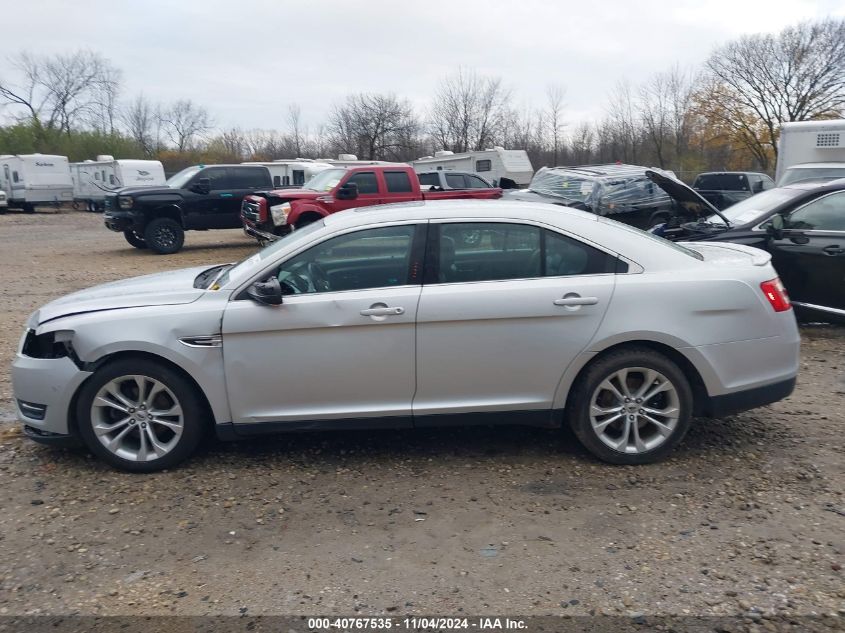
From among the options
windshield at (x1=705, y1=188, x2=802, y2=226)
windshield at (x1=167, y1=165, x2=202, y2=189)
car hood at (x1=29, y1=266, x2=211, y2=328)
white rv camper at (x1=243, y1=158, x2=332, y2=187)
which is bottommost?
car hood at (x1=29, y1=266, x2=211, y2=328)

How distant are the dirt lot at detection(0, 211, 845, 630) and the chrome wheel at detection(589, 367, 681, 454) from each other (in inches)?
7.4

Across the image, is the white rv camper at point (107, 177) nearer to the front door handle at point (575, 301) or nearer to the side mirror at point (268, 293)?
the side mirror at point (268, 293)

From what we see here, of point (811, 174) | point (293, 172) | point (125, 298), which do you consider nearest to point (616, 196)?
point (811, 174)

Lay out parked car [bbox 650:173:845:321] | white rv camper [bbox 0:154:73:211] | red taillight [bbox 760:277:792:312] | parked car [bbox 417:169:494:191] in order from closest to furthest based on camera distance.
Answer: red taillight [bbox 760:277:792:312], parked car [bbox 650:173:845:321], parked car [bbox 417:169:494:191], white rv camper [bbox 0:154:73:211]

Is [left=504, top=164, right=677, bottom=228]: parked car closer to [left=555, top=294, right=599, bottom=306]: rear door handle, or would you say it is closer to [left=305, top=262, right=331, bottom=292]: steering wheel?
[left=555, top=294, right=599, bottom=306]: rear door handle

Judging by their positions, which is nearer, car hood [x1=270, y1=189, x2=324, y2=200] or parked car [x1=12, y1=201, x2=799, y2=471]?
parked car [x1=12, y1=201, x2=799, y2=471]

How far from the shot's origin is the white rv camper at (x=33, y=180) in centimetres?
3328

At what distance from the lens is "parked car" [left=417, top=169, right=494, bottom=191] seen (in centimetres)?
1861

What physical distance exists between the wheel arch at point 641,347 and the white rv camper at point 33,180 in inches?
1405

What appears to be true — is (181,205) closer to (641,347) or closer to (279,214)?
(279,214)

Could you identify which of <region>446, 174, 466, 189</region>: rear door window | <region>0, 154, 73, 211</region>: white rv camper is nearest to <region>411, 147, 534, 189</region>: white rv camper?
<region>446, 174, 466, 189</region>: rear door window

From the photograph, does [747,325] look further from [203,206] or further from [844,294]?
[203,206]

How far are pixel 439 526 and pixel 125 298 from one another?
7.83 ft

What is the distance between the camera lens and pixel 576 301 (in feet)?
13.4
